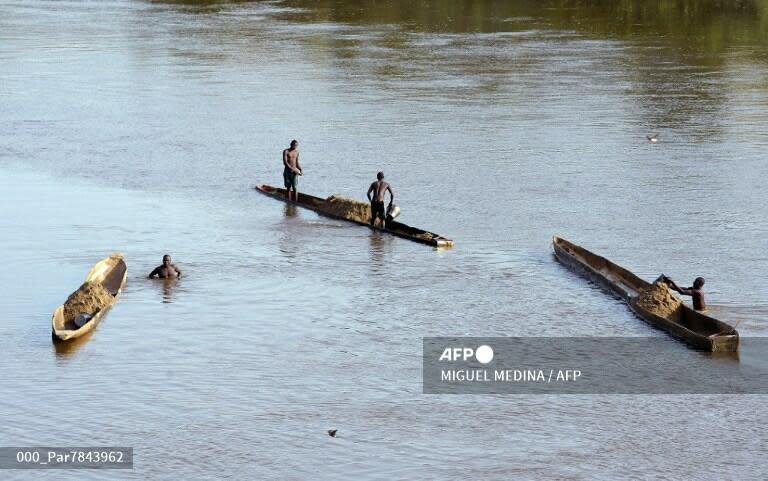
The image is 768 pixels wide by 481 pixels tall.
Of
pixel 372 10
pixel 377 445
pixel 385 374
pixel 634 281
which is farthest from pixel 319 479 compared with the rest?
pixel 372 10

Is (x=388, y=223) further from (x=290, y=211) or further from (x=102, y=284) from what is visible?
(x=102, y=284)

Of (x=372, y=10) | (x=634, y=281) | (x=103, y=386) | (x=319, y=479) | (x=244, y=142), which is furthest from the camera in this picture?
(x=372, y=10)

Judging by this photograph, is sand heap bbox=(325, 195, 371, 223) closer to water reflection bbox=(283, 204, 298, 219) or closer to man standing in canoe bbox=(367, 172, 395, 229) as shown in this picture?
man standing in canoe bbox=(367, 172, 395, 229)

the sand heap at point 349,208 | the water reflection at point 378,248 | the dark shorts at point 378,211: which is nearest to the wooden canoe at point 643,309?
the water reflection at point 378,248

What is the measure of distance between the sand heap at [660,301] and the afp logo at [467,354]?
3.39 m

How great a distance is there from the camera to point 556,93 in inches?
2232

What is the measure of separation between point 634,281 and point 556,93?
2932cm

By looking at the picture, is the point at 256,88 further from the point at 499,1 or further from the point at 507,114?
the point at 499,1

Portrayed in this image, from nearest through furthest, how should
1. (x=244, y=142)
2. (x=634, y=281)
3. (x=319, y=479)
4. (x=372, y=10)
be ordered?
(x=319, y=479)
(x=634, y=281)
(x=244, y=142)
(x=372, y=10)

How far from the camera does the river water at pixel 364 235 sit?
69.9 ft

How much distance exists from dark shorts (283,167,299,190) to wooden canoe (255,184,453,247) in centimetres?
32

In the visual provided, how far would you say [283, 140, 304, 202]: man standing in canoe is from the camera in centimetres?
3738

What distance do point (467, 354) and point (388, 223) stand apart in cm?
954

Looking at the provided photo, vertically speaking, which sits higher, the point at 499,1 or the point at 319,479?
the point at 499,1
